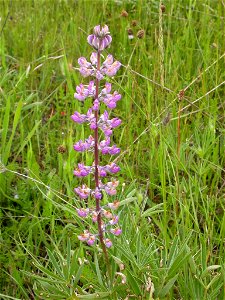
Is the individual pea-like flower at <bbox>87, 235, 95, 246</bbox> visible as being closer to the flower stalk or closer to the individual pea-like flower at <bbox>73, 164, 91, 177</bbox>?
the flower stalk

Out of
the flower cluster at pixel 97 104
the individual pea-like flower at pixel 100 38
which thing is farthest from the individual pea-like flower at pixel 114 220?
the individual pea-like flower at pixel 100 38

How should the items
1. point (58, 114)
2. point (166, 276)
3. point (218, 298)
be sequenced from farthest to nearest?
point (58, 114) → point (218, 298) → point (166, 276)

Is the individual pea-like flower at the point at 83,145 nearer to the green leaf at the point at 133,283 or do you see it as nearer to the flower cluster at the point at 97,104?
the flower cluster at the point at 97,104

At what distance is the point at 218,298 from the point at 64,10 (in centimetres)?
246

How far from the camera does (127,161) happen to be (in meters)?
2.26

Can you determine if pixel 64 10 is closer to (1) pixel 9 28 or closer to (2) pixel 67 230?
(1) pixel 9 28

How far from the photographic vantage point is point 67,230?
1.94 meters

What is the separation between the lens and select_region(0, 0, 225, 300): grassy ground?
1473mm

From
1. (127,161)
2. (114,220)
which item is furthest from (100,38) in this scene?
(127,161)

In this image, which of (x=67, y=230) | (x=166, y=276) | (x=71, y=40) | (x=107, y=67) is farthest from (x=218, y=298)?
(x=71, y=40)

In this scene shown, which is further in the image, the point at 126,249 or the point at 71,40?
the point at 71,40

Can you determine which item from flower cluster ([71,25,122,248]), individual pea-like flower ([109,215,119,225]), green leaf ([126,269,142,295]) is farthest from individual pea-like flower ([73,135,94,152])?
green leaf ([126,269,142,295])

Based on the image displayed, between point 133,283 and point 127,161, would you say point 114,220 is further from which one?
point 127,161

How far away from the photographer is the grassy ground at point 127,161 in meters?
1.47
